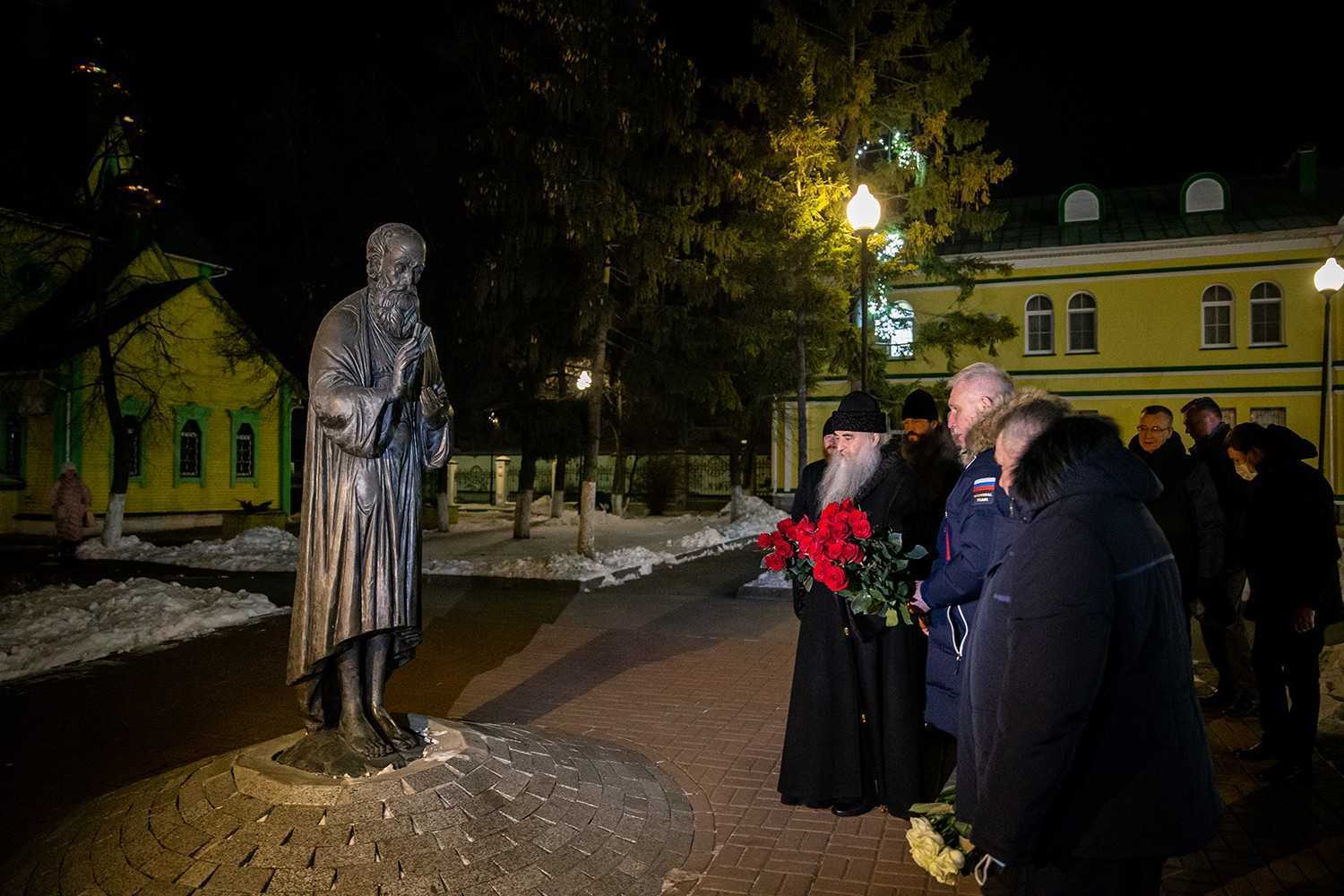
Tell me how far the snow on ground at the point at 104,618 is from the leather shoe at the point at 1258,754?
373 inches

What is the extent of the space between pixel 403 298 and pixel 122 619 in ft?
24.4

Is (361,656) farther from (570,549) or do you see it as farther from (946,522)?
(570,549)

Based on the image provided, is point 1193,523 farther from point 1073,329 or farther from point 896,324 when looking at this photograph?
point 1073,329

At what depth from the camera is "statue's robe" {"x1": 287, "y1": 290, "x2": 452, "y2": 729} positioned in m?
4.12

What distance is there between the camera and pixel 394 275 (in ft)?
14.3

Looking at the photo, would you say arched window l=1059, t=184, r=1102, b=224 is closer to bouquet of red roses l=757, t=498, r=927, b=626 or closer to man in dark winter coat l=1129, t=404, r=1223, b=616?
man in dark winter coat l=1129, t=404, r=1223, b=616

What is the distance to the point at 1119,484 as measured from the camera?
244cm

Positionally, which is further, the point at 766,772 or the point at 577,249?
the point at 577,249

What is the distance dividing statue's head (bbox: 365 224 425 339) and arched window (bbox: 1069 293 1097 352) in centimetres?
3001

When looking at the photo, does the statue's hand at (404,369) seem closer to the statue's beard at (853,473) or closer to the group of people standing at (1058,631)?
the group of people standing at (1058,631)

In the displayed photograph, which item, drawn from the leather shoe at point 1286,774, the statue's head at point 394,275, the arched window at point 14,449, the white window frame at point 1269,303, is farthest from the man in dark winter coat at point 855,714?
the white window frame at point 1269,303

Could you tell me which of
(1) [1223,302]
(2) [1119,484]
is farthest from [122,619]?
(1) [1223,302]

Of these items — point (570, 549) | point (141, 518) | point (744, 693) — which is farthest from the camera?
point (141, 518)

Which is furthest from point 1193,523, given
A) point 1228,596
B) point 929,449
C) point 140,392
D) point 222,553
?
point 140,392
